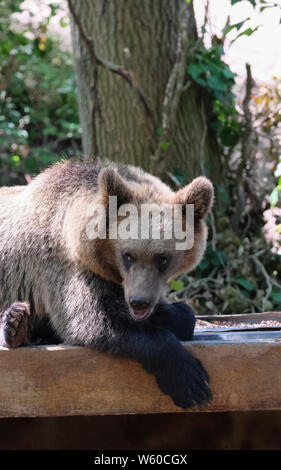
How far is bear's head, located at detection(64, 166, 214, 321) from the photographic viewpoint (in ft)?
10.1

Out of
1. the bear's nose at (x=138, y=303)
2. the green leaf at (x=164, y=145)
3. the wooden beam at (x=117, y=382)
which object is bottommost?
the wooden beam at (x=117, y=382)

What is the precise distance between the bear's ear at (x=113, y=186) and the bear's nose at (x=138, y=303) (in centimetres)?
53

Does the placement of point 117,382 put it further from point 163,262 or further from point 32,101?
point 32,101

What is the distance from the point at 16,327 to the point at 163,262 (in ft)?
2.61

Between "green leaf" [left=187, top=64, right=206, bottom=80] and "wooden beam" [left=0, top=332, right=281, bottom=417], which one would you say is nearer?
"wooden beam" [left=0, top=332, right=281, bottom=417]

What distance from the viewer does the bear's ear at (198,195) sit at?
3.31 m

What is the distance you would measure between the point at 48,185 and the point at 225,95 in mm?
3785

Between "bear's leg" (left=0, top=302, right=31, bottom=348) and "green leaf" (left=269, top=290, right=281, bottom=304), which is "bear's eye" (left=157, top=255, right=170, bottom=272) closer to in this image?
"bear's leg" (left=0, top=302, right=31, bottom=348)

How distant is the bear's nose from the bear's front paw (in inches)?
10.9

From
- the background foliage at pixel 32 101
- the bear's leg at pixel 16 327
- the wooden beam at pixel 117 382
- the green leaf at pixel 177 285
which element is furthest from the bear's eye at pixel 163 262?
the background foliage at pixel 32 101

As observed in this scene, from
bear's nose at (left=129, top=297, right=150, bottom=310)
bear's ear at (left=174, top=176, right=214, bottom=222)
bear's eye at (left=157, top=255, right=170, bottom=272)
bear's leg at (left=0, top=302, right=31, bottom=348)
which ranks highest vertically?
bear's ear at (left=174, top=176, right=214, bottom=222)

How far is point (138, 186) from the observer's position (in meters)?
3.37

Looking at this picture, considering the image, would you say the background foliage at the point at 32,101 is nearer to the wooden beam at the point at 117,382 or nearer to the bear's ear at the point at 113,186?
the bear's ear at the point at 113,186

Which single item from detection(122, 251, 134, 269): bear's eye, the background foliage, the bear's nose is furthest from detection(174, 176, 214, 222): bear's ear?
the background foliage
